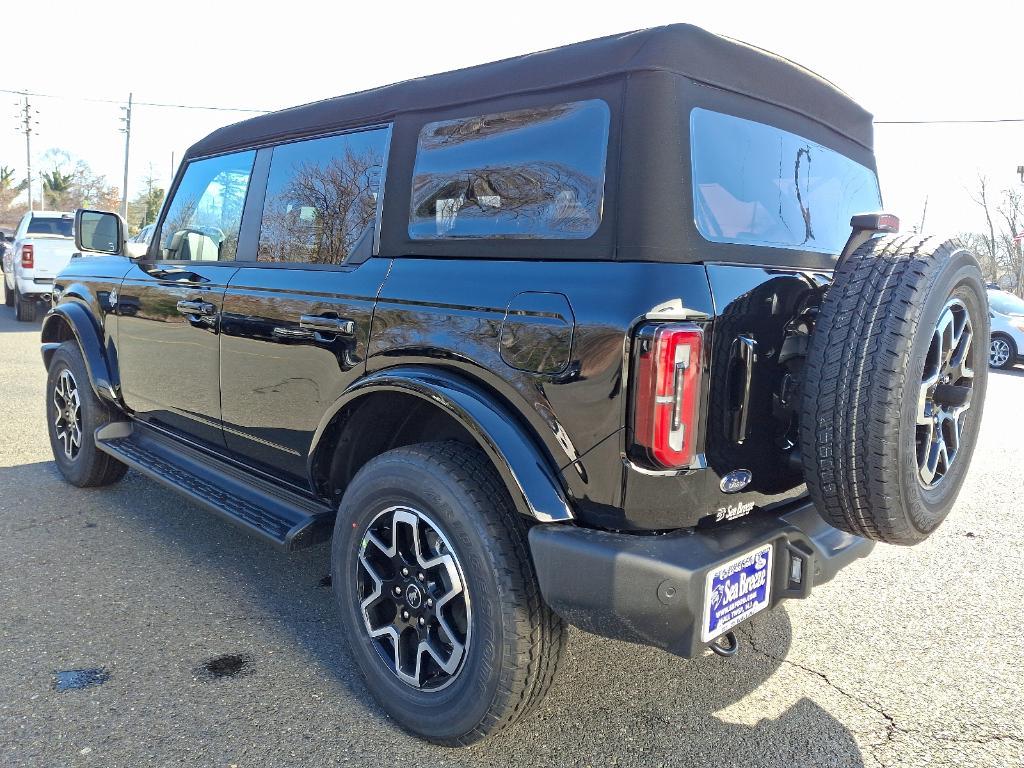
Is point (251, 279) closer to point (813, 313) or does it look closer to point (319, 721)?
point (319, 721)

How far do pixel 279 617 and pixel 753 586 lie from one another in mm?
1885

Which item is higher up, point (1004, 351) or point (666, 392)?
point (666, 392)

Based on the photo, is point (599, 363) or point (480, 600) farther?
point (480, 600)

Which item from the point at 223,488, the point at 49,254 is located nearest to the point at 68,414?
the point at 223,488

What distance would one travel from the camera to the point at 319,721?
2.44m

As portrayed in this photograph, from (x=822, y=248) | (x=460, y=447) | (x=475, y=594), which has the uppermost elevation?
(x=822, y=248)

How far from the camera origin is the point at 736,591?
6.77 ft

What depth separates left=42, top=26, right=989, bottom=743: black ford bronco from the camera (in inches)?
78.2

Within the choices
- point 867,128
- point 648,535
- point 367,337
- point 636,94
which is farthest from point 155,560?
point 867,128

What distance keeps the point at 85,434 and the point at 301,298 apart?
2307 millimetres

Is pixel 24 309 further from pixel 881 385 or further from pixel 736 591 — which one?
pixel 881 385

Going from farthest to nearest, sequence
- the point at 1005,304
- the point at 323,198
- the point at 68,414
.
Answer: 1. the point at 1005,304
2. the point at 68,414
3. the point at 323,198

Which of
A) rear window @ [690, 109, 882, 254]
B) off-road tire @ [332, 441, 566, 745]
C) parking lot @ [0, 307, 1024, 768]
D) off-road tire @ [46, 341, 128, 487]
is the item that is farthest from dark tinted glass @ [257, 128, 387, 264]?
off-road tire @ [46, 341, 128, 487]

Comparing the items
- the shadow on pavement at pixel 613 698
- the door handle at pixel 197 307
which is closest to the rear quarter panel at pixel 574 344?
the shadow on pavement at pixel 613 698
